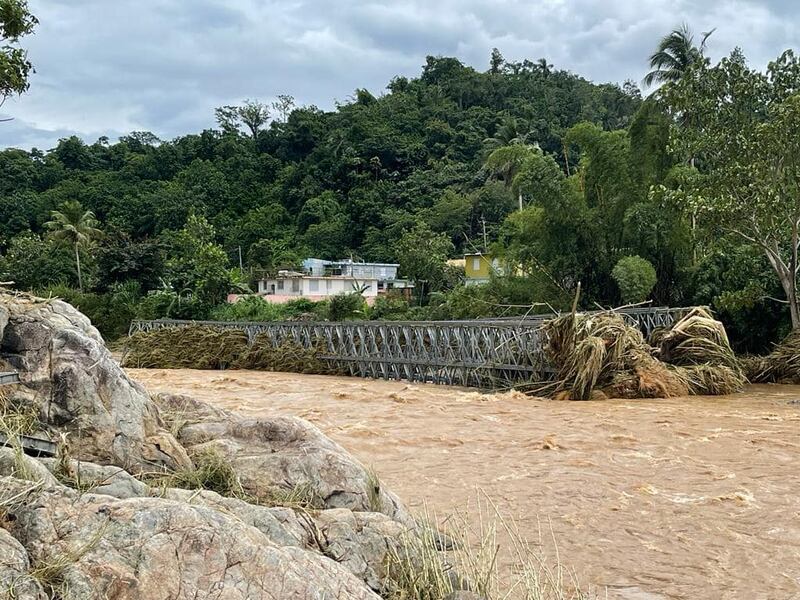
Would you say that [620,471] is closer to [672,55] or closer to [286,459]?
[286,459]

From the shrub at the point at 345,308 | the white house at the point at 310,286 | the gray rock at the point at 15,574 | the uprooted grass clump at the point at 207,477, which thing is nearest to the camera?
the gray rock at the point at 15,574

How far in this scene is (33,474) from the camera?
115 inches

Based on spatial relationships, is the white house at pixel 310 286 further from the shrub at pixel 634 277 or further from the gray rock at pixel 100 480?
the gray rock at pixel 100 480

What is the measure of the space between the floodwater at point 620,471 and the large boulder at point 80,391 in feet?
8.34

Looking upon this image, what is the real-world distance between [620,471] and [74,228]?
41.6 metres

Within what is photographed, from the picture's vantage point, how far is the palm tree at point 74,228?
1688 inches

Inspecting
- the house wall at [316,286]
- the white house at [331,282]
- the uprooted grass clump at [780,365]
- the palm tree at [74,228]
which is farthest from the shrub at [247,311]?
the uprooted grass clump at [780,365]

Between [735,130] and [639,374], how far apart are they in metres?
6.14

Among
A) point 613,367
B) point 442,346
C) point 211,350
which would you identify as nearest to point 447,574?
point 613,367

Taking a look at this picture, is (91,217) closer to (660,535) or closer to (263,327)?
(263,327)

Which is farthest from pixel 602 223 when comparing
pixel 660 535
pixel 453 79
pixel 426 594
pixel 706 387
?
pixel 453 79

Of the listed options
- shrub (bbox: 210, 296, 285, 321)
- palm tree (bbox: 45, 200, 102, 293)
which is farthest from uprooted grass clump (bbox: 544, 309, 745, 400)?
palm tree (bbox: 45, 200, 102, 293)

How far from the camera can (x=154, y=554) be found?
2.58 m

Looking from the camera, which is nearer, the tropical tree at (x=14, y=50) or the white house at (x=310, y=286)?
the tropical tree at (x=14, y=50)
